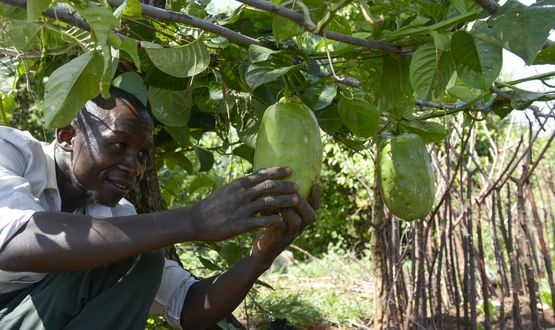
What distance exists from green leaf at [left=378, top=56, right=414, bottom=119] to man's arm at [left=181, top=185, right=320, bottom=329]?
0.41 m

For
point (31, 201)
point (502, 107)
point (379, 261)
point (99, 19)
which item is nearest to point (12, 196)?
point (31, 201)

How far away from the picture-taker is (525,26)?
1204 mm

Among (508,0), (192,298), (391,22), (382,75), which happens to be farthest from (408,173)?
(192,298)

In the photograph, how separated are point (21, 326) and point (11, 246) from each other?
0.44 metres

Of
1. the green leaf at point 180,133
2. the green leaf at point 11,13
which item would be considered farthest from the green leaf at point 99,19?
the green leaf at point 180,133

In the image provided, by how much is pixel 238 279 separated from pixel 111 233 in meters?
0.66

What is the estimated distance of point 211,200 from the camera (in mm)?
1412

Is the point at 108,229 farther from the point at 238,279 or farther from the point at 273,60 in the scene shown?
the point at 238,279

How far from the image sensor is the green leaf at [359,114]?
5.81 feet

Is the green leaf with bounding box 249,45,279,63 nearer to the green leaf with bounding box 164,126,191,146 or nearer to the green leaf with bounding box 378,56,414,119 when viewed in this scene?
the green leaf with bounding box 378,56,414,119

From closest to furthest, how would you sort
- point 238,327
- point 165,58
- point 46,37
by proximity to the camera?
point 165,58 < point 46,37 < point 238,327

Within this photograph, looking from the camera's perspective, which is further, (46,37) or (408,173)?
(46,37)

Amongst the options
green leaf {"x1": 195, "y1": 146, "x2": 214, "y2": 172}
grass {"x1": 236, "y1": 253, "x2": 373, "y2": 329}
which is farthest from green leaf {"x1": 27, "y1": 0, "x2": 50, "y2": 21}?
grass {"x1": 236, "y1": 253, "x2": 373, "y2": 329}

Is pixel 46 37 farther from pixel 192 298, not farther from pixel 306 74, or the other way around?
Answer: pixel 192 298
